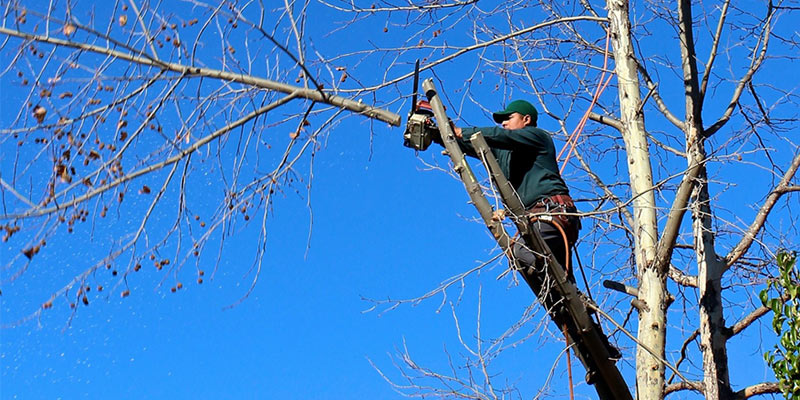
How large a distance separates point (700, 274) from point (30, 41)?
5206mm

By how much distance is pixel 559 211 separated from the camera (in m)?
6.09

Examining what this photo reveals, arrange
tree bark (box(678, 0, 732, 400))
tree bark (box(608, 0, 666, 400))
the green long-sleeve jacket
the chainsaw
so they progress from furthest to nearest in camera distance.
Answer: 1. tree bark (box(678, 0, 732, 400))
2. tree bark (box(608, 0, 666, 400))
3. the green long-sleeve jacket
4. the chainsaw

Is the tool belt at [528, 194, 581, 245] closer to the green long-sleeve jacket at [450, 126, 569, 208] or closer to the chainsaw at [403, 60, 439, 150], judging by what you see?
the green long-sleeve jacket at [450, 126, 569, 208]

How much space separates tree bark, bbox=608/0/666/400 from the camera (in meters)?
6.83

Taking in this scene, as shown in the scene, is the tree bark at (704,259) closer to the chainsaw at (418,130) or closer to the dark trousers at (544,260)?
the dark trousers at (544,260)

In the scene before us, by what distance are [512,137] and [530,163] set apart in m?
0.34

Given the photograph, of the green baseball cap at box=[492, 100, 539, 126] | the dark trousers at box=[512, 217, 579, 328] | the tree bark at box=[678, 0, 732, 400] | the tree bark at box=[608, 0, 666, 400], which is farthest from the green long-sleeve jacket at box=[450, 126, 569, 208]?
the tree bark at box=[678, 0, 732, 400]

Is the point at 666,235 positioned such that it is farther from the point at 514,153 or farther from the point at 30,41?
the point at 30,41

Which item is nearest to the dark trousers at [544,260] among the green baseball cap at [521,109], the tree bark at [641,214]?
the tree bark at [641,214]

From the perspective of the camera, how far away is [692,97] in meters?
7.55

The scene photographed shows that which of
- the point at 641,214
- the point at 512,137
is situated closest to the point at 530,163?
the point at 512,137

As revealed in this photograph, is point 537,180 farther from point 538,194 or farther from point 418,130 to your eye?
point 418,130

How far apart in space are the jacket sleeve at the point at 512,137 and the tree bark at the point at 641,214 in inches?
33.0

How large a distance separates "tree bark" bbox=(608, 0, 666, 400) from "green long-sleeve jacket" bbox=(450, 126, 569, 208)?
693mm
